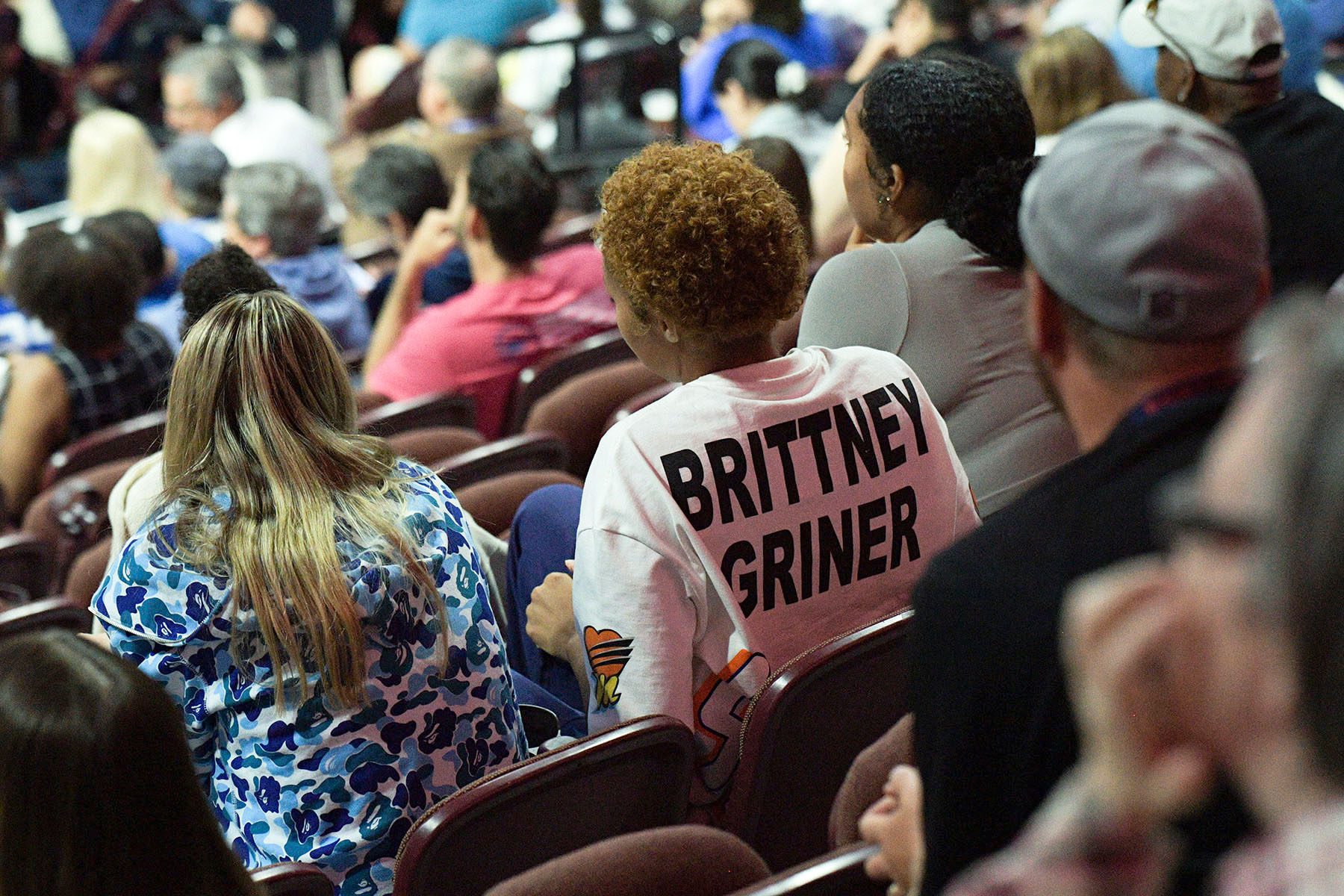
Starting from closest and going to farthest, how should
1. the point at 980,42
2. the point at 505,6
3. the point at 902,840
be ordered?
the point at 902,840
the point at 980,42
the point at 505,6

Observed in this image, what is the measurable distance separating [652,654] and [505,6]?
6145mm

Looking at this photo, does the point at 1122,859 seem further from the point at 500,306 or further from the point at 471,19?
the point at 471,19

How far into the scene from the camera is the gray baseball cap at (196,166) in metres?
5.09

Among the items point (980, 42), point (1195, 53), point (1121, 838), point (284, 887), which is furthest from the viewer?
point (980, 42)

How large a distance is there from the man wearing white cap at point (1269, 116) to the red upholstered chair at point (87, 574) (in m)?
2.08

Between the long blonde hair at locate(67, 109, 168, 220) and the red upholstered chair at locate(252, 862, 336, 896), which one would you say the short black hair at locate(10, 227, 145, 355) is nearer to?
the long blonde hair at locate(67, 109, 168, 220)

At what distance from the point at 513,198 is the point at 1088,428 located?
8.98ft

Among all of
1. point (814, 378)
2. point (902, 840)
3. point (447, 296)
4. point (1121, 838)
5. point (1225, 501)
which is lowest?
point (447, 296)

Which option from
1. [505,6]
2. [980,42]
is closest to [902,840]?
[980,42]

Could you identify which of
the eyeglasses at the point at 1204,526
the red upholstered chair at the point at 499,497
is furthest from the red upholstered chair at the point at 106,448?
the eyeglasses at the point at 1204,526

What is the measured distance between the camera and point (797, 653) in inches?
75.5

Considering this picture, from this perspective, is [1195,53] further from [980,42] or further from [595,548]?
[980,42]

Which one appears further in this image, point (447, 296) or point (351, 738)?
point (447, 296)

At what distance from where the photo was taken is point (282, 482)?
1825 millimetres
